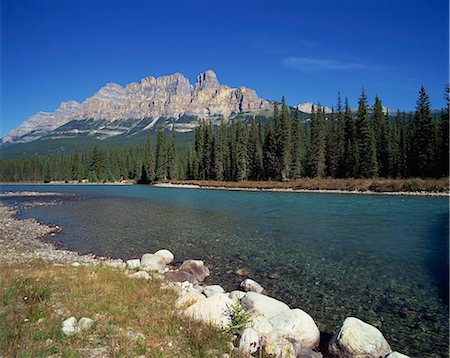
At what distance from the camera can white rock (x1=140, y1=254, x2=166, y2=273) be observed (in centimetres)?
1337

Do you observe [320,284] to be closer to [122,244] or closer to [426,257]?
[426,257]

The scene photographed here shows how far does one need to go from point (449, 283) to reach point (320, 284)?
187 inches

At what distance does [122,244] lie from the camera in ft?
65.2

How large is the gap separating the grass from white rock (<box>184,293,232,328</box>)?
0.36m

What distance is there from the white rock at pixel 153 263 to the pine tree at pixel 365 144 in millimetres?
63389

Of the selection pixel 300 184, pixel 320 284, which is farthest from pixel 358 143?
pixel 320 284

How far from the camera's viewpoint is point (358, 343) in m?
7.00

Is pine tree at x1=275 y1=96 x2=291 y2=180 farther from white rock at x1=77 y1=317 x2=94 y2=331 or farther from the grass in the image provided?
white rock at x1=77 y1=317 x2=94 y2=331

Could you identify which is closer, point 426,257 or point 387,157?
point 426,257

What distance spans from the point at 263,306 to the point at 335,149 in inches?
2921

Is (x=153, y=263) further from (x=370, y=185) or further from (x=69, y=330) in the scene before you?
(x=370, y=185)

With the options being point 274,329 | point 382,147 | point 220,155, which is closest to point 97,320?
point 274,329

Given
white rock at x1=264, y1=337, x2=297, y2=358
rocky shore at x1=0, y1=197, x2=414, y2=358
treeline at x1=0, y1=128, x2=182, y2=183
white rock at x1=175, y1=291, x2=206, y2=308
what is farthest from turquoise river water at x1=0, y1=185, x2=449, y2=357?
treeline at x1=0, y1=128, x2=182, y2=183

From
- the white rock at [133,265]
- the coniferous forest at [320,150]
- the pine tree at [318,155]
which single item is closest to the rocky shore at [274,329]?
the white rock at [133,265]
